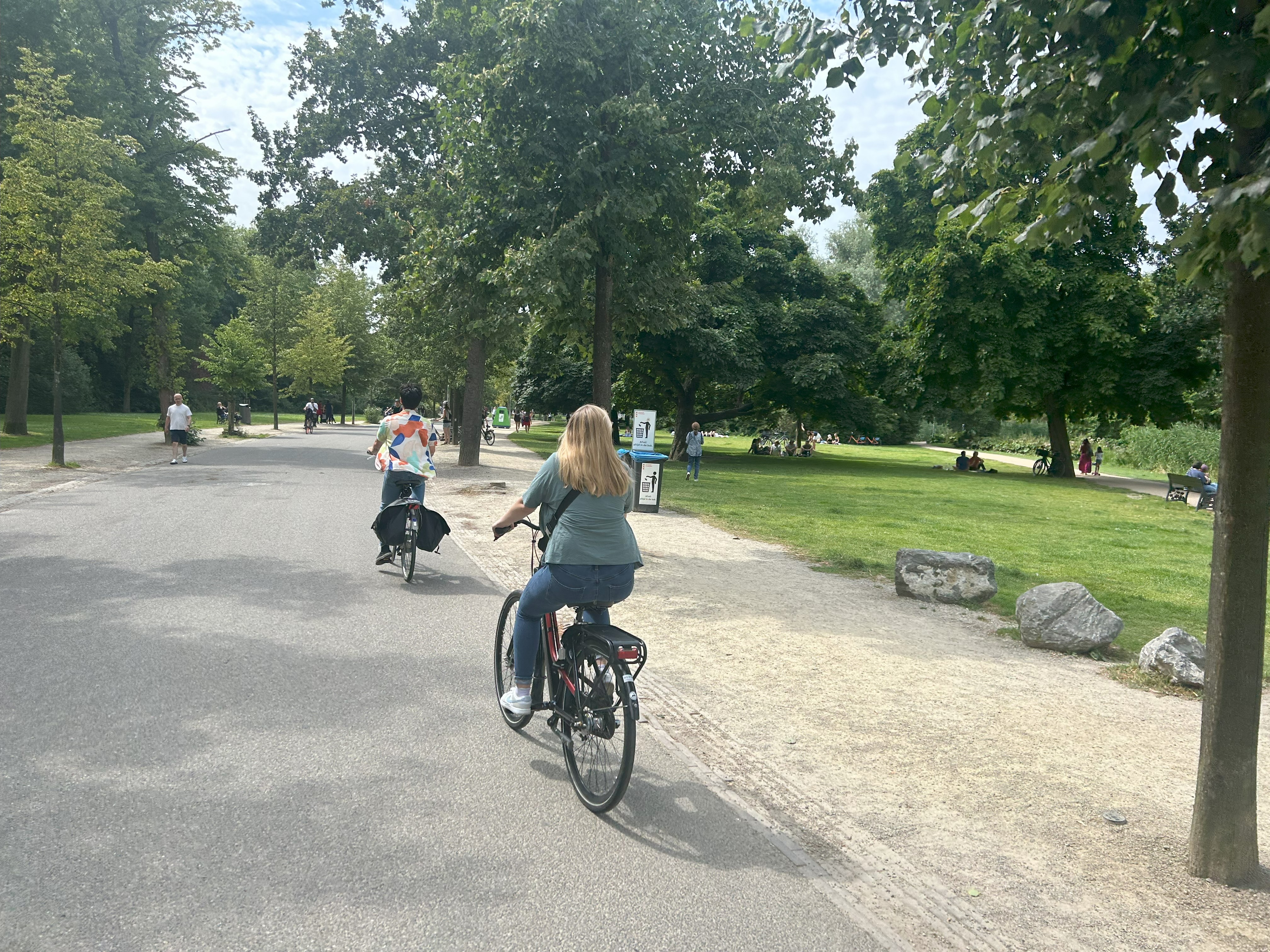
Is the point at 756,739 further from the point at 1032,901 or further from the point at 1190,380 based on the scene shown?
the point at 1190,380

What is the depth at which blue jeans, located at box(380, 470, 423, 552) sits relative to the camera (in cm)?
946

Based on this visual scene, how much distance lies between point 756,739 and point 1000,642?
3715mm

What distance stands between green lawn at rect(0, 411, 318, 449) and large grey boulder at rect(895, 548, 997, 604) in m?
23.2

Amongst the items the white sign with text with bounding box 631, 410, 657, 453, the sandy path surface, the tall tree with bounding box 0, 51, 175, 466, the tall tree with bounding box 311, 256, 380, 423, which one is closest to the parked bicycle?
the white sign with text with bounding box 631, 410, 657, 453

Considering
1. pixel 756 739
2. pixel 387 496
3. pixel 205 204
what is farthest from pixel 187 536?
pixel 205 204

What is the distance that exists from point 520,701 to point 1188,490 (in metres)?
24.8

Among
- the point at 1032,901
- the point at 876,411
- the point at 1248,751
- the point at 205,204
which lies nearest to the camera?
the point at 1032,901

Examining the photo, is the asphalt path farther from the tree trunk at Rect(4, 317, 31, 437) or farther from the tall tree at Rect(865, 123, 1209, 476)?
the tall tree at Rect(865, 123, 1209, 476)

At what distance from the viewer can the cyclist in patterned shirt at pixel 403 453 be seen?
9.40 m

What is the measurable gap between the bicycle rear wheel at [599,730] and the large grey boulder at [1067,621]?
188 inches

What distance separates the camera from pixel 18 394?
2842 centimetres

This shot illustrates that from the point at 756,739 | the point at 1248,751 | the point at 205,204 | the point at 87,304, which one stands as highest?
the point at 205,204

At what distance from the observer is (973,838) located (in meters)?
4.00

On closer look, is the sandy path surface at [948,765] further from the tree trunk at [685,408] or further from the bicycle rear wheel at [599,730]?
the tree trunk at [685,408]
